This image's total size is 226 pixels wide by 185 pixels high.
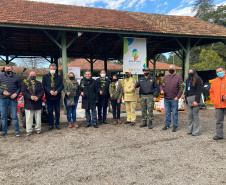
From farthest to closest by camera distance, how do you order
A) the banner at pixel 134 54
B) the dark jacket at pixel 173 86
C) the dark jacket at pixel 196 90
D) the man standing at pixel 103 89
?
the banner at pixel 134 54, the man standing at pixel 103 89, the dark jacket at pixel 173 86, the dark jacket at pixel 196 90

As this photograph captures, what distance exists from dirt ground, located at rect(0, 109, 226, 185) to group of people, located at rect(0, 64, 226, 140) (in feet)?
1.64

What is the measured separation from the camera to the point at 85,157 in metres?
3.69

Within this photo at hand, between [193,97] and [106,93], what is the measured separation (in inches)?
105

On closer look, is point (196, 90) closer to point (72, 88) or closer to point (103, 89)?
point (103, 89)

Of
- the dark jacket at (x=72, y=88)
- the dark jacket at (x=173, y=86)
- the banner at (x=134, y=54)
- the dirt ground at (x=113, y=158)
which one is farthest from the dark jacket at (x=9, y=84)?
the banner at (x=134, y=54)

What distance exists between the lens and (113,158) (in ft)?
11.9

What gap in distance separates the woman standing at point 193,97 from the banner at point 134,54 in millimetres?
4050

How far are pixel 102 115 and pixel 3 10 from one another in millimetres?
6049

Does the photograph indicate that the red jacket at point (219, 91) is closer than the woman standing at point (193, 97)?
Yes

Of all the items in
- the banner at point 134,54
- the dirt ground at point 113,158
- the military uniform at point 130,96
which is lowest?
the dirt ground at point 113,158

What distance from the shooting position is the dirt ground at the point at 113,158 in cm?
290

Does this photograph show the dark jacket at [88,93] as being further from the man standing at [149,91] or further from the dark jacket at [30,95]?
the man standing at [149,91]

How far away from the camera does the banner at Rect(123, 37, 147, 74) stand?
29.4 feet

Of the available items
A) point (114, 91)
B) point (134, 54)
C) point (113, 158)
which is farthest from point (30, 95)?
point (134, 54)
